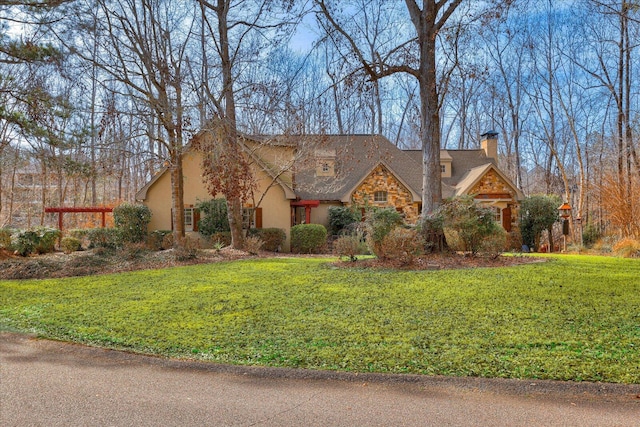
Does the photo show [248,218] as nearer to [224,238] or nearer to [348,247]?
[224,238]

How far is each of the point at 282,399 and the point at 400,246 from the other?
7258 millimetres

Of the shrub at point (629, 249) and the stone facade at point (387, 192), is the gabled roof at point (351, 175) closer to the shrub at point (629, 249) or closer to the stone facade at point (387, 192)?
the stone facade at point (387, 192)

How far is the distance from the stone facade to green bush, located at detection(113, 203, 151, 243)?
9629mm

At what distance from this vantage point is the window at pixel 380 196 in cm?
2330

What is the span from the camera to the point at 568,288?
7.84 meters

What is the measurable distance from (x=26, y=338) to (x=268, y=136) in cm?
1362

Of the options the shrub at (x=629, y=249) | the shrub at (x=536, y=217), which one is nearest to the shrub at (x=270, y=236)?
the shrub at (x=629, y=249)

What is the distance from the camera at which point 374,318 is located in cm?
632

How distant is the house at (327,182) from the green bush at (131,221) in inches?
48.4

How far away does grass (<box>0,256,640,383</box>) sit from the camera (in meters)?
4.67

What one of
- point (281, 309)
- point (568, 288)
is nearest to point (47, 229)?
point (281, 309)

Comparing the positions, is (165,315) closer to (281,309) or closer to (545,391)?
(281,309)

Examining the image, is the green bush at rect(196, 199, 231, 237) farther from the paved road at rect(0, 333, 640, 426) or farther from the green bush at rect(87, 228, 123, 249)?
the paved road at rect(0, 333, 640, 426)

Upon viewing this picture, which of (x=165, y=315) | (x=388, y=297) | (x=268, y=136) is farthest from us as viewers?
(x=268, y=136)
